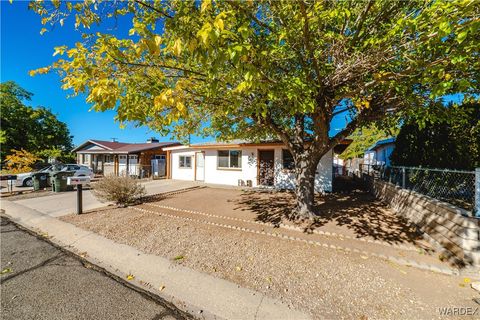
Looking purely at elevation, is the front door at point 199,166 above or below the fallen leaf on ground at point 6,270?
above

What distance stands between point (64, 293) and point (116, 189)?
5.56 m

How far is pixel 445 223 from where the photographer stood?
412 centimetres

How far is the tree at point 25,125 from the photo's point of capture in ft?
76.7

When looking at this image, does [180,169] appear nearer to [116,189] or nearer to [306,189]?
[116,189]

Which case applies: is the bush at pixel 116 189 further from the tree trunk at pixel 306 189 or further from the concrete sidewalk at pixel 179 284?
the tree trunk at pixel 306 189

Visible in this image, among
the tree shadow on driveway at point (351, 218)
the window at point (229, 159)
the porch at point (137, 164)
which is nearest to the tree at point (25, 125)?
the porch at point (137, 164)

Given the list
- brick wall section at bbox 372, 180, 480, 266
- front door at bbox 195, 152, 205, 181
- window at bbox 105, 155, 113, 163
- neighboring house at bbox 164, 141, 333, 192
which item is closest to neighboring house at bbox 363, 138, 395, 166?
neighboring house at bbox 164, 141, 333, 192

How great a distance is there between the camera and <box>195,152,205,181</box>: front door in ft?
52.9

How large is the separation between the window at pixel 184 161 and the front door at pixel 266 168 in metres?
6.66

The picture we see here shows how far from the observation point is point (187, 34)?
88.3 inches

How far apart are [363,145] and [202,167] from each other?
1946 cm

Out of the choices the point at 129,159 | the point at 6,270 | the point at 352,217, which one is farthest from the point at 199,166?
the point at 6,270

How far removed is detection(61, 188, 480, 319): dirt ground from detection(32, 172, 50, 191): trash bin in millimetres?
8853

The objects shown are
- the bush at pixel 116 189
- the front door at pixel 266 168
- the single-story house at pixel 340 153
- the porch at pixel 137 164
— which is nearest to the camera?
the bush at pixel 116 189
